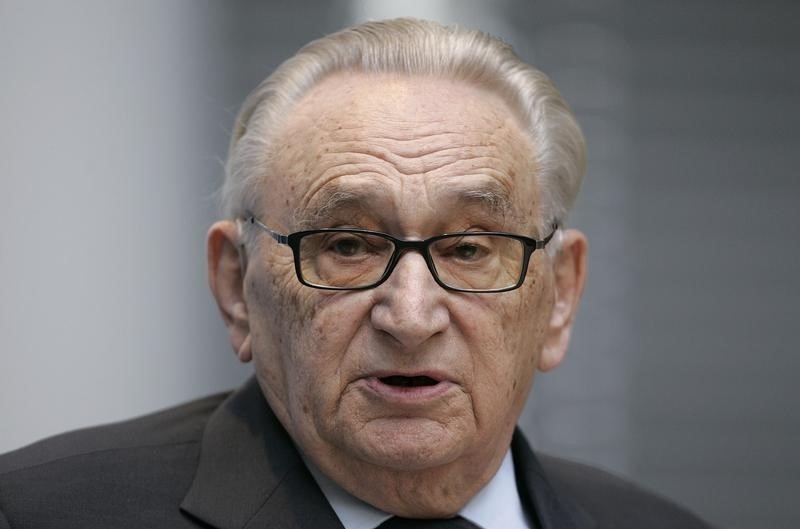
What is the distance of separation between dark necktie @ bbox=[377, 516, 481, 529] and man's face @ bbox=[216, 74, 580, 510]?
112 mm

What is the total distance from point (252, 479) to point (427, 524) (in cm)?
41

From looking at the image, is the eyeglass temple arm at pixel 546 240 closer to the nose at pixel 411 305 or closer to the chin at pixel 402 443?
the nose at pixel 411 305

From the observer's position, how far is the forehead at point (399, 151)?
2.85 meters

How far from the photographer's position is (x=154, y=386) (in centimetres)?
533

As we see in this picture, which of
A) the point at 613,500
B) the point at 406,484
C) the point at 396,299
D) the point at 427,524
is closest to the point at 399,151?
the point at 396,299

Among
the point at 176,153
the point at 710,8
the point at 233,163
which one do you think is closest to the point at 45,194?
the point at 176,153

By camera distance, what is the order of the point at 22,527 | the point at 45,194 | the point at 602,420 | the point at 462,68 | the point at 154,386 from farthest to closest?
the point at 602,420 → the point at 154,386 → the point at 45,194 → the point at 462,68 → the point at 22,527

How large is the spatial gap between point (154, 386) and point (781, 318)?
11.1ft

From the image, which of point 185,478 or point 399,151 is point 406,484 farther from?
point 399,151

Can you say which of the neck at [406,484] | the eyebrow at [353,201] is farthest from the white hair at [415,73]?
the neck at [406,484]

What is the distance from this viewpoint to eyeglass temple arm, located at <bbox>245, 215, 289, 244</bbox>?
294cm

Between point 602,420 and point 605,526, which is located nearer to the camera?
point 605,526

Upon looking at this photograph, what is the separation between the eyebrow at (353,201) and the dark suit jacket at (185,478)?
500 mm

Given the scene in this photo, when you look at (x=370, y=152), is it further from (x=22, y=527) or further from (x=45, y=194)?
(x=45, y=194)
